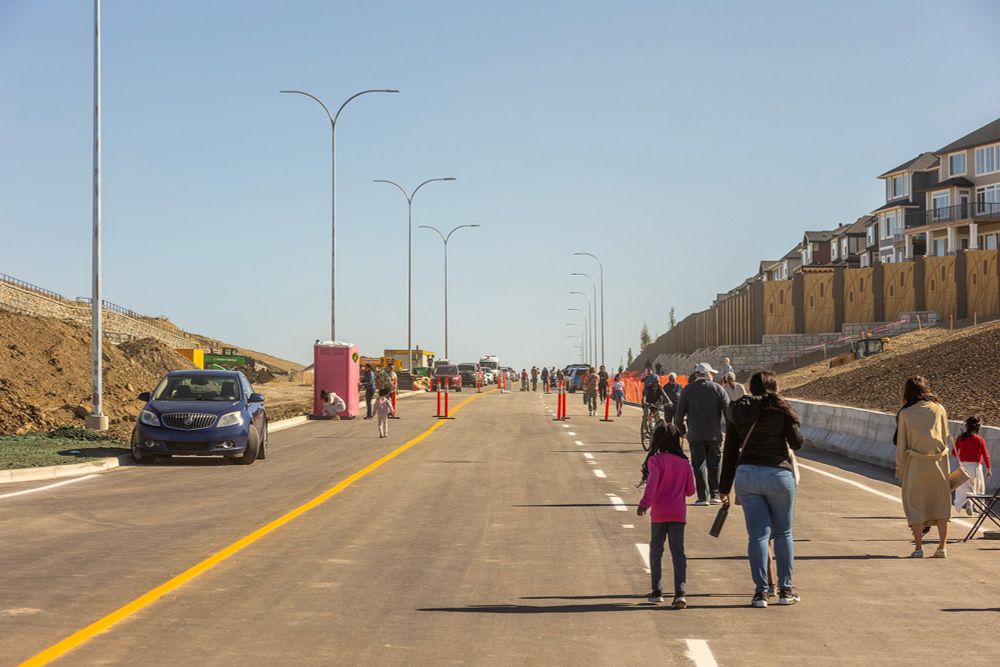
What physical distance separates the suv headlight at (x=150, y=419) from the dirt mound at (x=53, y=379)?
775cm

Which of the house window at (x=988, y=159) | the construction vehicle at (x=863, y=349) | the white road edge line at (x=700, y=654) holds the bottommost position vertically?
the white road edge line at (x=700, y=654)

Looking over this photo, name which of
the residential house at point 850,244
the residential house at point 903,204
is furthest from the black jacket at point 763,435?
the residential house at point 850,244

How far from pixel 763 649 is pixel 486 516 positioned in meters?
7.72

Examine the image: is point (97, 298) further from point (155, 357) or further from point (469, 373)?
point (469, 373)

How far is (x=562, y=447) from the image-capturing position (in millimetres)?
29469

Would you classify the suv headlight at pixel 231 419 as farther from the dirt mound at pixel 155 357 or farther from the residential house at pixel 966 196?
the residential house at pixel 966 196

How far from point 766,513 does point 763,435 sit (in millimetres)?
583

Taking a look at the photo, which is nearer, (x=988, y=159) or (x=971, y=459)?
(x=971, y=459)

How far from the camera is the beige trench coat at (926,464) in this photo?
498 inches

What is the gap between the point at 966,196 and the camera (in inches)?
3784

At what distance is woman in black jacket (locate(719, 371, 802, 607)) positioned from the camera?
31.9 ft

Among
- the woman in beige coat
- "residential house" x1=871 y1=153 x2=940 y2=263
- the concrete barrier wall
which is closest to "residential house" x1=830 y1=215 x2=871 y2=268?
"residential house" x1=871 y1=153 x2=940 y2=263

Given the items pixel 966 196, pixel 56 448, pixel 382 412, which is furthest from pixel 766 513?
pixel 966 196

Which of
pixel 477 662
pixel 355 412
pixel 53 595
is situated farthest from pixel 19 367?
pixel 477 662
